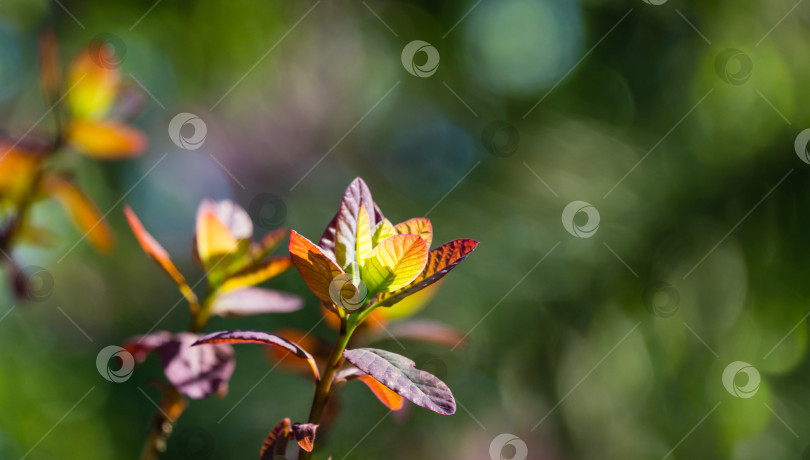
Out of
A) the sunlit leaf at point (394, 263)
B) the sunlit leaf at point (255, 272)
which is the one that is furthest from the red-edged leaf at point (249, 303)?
the sunlit leaf at point (394, 263)

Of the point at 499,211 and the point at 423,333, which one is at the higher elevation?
the point at 499,211

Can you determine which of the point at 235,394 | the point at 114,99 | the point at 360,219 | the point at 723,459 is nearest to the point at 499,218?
the point at 723,459

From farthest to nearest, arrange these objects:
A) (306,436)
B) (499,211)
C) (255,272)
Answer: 1. (499,211)
2. (255,272)
3. (306,436)

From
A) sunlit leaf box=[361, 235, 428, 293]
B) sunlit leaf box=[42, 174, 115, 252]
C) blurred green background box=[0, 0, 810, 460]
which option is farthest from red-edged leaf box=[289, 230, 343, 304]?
blurred green background box=[0, 0, 810, 460]

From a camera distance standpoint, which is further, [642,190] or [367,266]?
[642,190]

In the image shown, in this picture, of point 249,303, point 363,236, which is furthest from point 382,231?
point 249,303

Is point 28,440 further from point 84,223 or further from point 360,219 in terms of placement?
point 360,219

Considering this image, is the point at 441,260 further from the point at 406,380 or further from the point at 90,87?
the point at 90,87
